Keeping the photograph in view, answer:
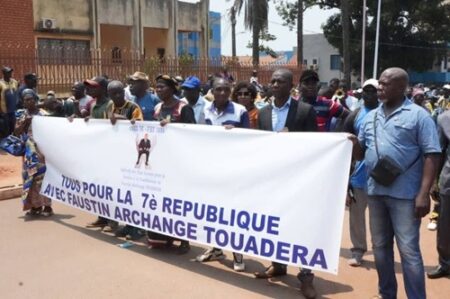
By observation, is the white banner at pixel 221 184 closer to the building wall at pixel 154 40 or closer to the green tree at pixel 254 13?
the building wall at pixel 154 40

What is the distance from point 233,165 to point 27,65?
31.5ft

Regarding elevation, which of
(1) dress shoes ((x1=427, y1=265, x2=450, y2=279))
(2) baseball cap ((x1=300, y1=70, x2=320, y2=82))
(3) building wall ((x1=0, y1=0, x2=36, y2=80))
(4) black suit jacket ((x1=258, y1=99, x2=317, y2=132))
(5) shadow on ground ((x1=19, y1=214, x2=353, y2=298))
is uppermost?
(3) building wall ((x1=0, y1=0, x2=36, y2=80))

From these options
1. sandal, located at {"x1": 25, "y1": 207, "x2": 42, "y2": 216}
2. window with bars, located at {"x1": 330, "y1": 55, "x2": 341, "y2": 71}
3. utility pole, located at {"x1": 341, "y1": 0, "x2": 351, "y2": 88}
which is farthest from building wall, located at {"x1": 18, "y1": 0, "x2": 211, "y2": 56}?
window with bars, located at {"x1": 330, "y1": 55, "x2": 341, "y2": 71}

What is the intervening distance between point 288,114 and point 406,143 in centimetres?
110

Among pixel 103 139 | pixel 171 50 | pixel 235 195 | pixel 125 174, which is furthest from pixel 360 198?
pixel 171 50

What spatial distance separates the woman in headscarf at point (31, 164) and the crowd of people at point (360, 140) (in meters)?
0.01

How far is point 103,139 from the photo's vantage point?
18.9 feet

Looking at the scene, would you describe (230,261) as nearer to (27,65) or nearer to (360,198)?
(360,198)

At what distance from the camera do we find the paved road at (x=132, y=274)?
4435mm

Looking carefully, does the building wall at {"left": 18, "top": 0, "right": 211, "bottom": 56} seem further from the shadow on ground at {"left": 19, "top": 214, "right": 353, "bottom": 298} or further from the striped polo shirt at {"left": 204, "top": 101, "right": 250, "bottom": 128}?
the striped polo shirt at {"left": 204, "top": 101, "right": 250, "bottom": 128}

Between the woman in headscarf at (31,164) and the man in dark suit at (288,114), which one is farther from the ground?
the man in dark suit at (288,114)

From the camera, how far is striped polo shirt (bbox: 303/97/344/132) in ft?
17.8

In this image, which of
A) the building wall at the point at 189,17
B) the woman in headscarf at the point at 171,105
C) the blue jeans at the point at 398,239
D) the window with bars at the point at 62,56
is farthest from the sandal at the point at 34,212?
the building wall at the point at 189,17

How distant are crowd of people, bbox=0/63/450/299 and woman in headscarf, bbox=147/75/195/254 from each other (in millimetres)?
10
